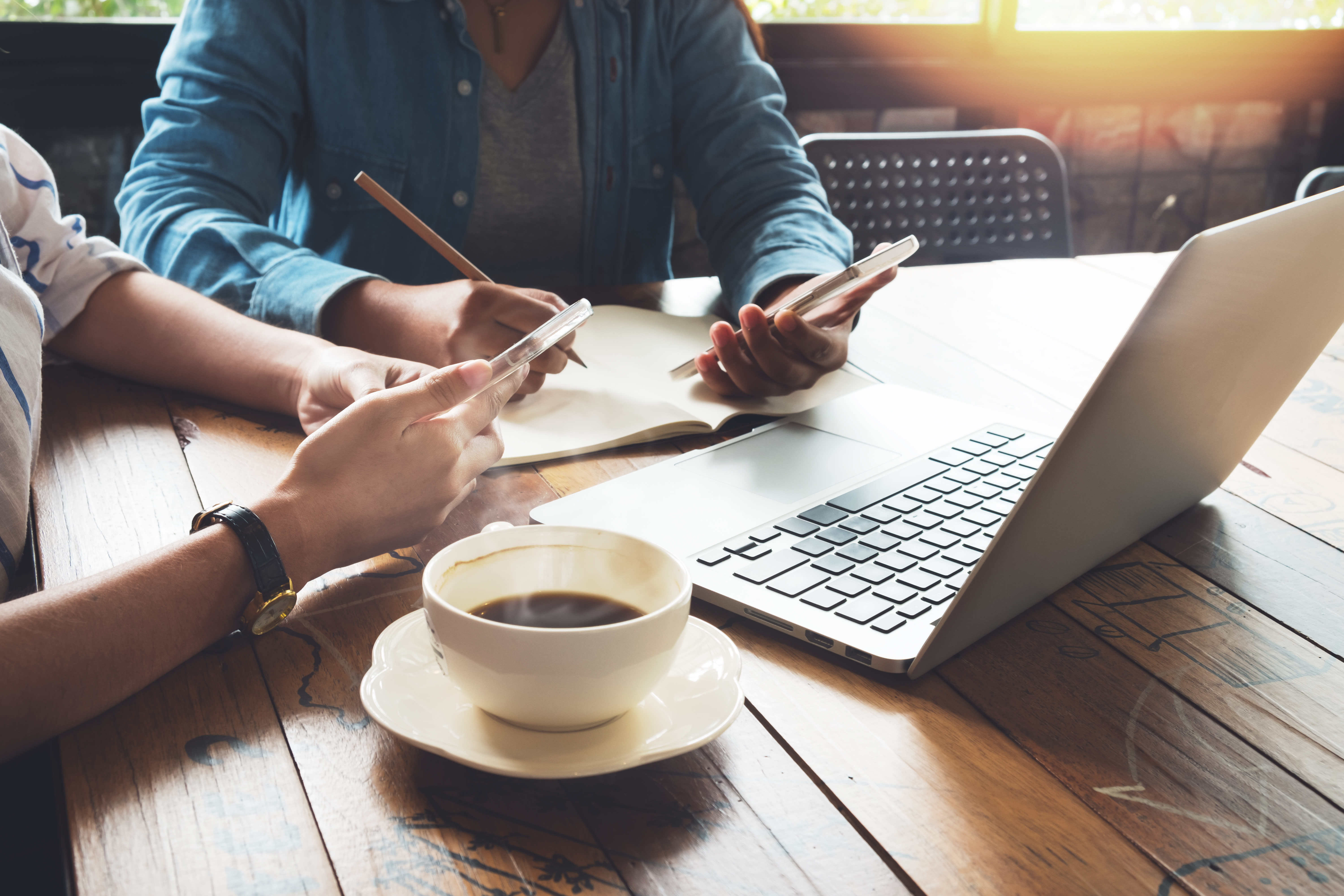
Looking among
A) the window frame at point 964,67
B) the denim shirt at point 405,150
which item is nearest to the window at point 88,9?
the window frame at point 964,67

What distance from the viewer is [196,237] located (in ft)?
3.06

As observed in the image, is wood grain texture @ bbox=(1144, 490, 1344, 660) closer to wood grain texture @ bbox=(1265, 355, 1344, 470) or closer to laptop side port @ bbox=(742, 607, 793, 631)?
wood grain texture @ bbox=(1265, 355, 1344, 470)

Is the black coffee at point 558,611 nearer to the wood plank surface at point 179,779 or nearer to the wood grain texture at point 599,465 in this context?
the wood plank surface at point 179,779

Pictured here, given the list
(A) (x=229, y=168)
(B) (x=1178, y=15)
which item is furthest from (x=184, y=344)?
(B) (x=1178, y=15)

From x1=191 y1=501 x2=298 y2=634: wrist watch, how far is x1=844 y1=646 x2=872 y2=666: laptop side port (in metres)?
0.29

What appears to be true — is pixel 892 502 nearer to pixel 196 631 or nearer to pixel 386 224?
pixel 196 631

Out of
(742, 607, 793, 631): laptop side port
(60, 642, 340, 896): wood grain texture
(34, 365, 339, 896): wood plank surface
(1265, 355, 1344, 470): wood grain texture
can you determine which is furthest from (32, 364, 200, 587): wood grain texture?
(1265, 355, 1344, 470): wood grain texture

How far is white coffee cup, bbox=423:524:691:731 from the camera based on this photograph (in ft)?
1.23

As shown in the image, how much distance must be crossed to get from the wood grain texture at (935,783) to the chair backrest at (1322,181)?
1.47 metres

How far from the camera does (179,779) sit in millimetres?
398

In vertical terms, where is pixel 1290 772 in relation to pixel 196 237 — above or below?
below

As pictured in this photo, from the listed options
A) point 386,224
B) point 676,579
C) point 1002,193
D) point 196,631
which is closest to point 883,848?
point 676,579

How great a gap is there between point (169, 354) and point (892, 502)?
0.59 m

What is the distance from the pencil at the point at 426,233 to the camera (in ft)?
2.62
